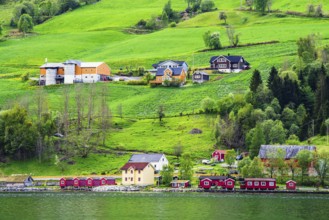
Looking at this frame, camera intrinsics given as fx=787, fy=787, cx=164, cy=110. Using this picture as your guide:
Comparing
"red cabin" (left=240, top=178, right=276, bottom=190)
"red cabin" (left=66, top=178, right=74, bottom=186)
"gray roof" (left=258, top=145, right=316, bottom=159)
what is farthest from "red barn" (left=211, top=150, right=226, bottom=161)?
"red cabin" (left=66, top=178, right=74, bottom=186)

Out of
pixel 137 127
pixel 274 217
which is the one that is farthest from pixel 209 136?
pixel 274 217

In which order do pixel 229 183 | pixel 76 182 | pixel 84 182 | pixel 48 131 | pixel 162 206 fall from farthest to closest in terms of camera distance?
pixel 48 131 → pixel 84 182 → pixel 76 182 → pixel 229 183 → pixel 162 206

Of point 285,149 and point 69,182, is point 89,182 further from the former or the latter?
point 285,149

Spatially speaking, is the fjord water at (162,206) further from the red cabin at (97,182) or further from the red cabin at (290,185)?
the red cabin at (97,182)

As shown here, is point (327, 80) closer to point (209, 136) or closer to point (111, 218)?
point (209, 136)

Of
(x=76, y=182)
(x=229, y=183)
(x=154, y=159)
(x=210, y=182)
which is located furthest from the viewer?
(x=154, y=159)

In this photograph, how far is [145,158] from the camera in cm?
14500

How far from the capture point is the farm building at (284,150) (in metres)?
137

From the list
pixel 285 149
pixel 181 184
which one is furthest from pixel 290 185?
pixel 181 184

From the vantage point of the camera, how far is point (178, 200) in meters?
110

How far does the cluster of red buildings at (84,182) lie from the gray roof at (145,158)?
9.58 meters

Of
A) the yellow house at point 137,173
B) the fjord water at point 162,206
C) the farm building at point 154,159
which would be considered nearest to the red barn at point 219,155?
the farm building at point 154,159

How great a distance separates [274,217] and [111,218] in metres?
18.6

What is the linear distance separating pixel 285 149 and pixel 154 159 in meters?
23.8
